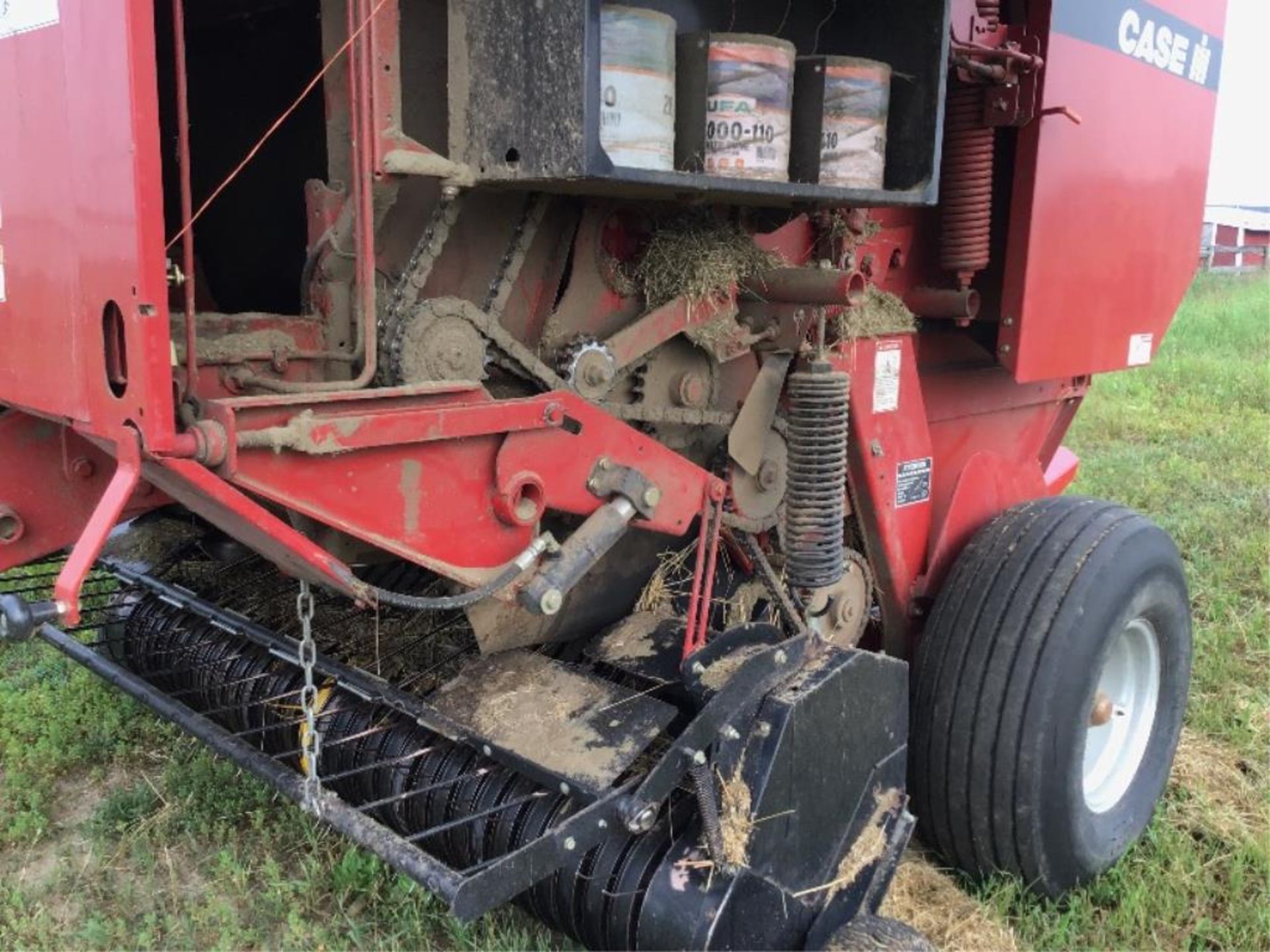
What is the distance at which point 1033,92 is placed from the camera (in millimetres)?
2867

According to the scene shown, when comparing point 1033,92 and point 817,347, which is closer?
point 817,347

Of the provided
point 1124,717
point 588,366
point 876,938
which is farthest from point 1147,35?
point 876,938

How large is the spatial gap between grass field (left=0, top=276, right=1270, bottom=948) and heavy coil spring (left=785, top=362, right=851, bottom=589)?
96 centimetres

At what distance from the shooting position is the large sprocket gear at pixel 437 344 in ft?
6.98

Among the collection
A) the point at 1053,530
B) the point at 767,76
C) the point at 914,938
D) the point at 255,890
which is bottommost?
the point at 255,890

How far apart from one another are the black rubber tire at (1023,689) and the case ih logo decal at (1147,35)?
1.22 m

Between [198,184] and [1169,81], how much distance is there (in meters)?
2.71

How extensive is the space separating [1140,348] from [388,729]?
2.49 metres

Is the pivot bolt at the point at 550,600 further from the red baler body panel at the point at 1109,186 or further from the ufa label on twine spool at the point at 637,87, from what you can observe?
the red baler body panel at the point at 1109,186

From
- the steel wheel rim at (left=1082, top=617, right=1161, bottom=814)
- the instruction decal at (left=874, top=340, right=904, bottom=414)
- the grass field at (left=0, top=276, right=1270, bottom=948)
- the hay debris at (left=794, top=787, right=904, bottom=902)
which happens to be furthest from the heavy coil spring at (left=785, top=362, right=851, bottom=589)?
the steel wheel rim at (left=1082, top=617, right=1161, bottom=814)

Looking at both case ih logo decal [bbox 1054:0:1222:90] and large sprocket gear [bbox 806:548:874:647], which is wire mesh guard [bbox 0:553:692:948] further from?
case ih logo decal [bbox 1054:0:1222:90]

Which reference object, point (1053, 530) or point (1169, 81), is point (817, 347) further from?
point (1169, 81)

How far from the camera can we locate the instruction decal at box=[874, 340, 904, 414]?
2871 millimetres

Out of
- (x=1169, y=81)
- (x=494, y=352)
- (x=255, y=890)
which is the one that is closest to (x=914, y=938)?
(x=494, y=352)
